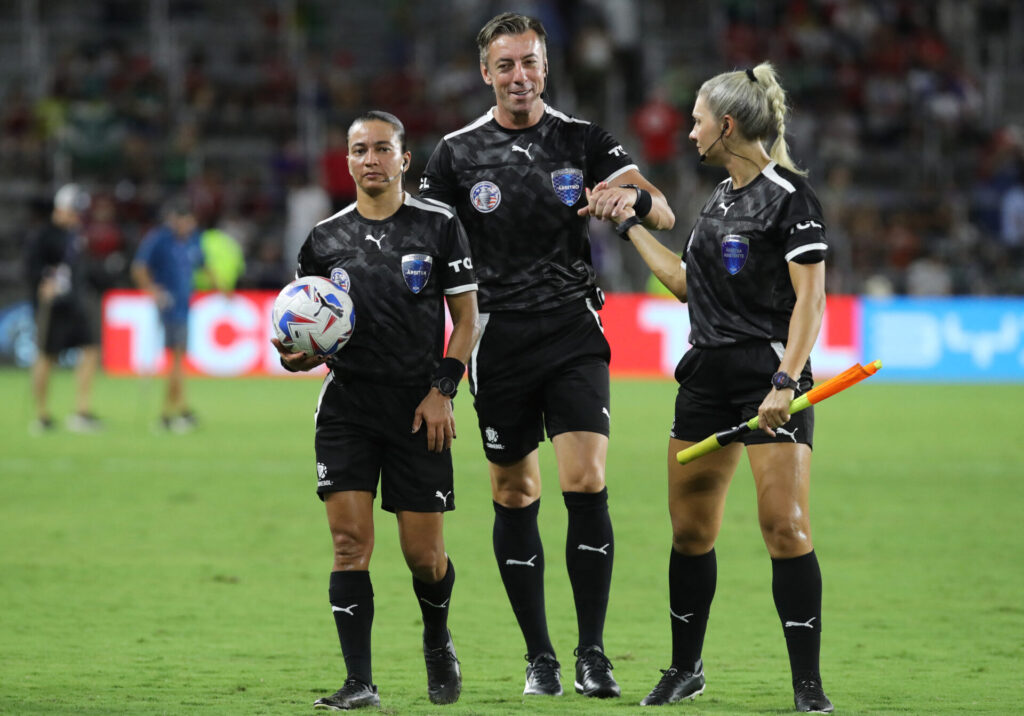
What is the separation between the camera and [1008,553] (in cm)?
887

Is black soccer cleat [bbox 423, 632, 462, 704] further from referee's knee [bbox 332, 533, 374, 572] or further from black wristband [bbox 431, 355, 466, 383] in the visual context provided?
black wristband [bbox 431, 355, 466, 383]

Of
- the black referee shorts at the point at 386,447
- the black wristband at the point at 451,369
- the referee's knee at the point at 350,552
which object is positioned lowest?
the referee's knee at the point at 350,552

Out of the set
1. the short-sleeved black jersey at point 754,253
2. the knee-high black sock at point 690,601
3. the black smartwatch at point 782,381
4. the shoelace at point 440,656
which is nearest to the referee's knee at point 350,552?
the shoelace at point 440,656

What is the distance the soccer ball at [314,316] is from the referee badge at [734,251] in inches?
53.0

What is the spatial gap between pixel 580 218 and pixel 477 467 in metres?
6.77

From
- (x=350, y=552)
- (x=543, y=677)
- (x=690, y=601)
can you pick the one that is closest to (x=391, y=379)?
(x=350, y=552)

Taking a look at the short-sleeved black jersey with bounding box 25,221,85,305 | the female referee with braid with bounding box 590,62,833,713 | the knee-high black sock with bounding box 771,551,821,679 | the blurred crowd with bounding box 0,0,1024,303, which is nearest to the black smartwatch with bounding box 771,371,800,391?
the female referee with braid with bounding box 590,62,833,713

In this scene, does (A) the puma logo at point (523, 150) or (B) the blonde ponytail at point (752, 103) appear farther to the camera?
(A) the puma logo at point (523, 150)

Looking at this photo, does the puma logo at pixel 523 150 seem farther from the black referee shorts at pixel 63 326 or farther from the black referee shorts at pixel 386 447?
the black referee shorts at pixel 63 326

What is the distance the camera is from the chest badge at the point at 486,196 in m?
6.11

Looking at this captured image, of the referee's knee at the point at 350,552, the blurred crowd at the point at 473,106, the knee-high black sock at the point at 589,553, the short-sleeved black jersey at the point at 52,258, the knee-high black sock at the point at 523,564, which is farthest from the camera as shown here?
the blurred crowd at the point at 473,106

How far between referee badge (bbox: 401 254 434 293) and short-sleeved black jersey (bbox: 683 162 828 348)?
97 cm

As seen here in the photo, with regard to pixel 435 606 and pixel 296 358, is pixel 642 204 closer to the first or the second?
pixel 296 358

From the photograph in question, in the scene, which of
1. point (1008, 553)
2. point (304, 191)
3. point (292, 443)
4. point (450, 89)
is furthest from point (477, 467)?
point (450, 89)
